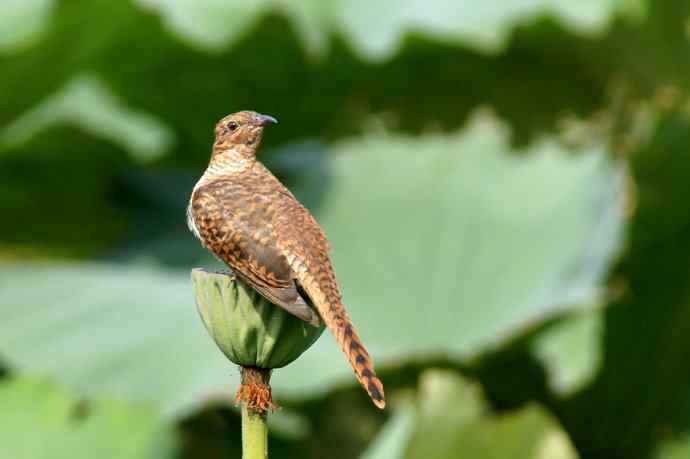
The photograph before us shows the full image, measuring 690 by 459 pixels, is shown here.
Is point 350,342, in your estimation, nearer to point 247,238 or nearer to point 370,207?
point 247,238

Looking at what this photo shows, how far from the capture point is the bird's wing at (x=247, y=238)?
0.90 meters

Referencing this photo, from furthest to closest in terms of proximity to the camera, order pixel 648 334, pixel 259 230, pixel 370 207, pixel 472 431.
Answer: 1. pixel 370 207
2. pixel 648 334
3. pixel 472 431
4. pixel 259 230

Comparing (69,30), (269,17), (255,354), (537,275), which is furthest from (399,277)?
(255,354)

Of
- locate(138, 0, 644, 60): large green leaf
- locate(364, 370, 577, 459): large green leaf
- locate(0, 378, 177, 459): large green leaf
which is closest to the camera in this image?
locate(364, 370, 577, 459): large green leaf

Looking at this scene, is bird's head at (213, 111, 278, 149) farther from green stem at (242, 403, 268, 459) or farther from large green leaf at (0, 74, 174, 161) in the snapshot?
large green leaf at (0, 74, 174, 161)

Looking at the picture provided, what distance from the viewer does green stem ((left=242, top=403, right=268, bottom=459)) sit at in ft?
2.65

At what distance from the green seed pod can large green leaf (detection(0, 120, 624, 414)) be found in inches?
104

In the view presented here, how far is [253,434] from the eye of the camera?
0.83m

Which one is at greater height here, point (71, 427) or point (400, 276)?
point (71, 427)

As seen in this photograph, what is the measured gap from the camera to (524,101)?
239 inches

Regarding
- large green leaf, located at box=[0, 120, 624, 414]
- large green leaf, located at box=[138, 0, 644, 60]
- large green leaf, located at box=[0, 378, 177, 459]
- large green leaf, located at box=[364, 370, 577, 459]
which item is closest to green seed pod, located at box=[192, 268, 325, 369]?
large green leaf, located at box=[364, 370, 577, 459]

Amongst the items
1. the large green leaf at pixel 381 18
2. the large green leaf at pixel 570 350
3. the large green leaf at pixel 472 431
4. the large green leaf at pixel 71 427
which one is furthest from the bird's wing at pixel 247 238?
the large green leaf at pixel 381 18

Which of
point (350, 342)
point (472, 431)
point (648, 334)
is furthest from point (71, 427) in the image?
point (350, 342)

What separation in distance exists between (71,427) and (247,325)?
275 centimetres
